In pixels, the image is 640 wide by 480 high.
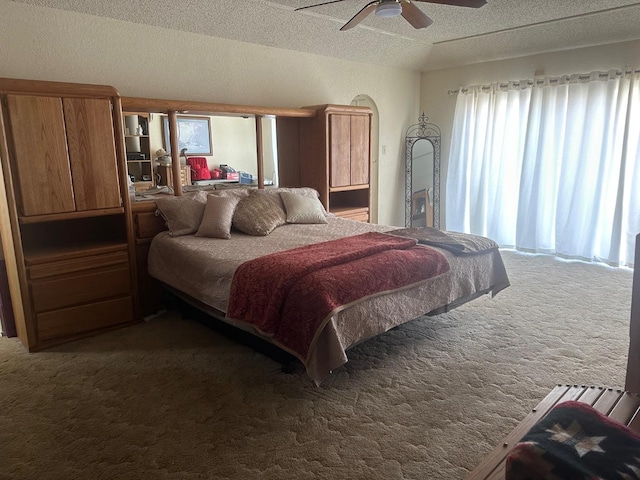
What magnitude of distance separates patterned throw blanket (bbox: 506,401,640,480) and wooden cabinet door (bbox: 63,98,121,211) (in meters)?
3.05

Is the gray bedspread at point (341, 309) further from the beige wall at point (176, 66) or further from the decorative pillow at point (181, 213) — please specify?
the beige wall at point (176, 66)

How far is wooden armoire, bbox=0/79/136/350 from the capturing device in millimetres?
2885

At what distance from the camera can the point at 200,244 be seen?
3.29 meters

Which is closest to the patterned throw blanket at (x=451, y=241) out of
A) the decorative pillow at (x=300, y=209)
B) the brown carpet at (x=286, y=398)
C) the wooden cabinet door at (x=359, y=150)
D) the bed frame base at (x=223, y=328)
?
the brown carpet at (x=286, y=398)

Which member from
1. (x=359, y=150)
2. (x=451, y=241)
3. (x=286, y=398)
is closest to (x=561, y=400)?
(x=286, y=398)

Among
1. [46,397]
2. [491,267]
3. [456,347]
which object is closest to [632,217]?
[491,267]

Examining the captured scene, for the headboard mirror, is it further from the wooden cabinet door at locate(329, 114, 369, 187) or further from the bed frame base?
the bed frame base

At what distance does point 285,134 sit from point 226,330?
Answer: 2.45 m

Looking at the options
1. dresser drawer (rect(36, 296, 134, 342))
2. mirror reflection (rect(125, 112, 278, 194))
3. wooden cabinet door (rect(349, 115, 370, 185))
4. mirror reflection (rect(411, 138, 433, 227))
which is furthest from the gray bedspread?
mirror reflection (rect(411, 138, 433, 227))

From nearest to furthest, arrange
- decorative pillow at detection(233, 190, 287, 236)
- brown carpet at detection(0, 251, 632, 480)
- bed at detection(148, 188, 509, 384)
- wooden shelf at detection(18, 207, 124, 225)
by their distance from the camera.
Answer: brown carpet at detection(0, 251, 632, 480) < bed at detection(148, 188, 509, 384) < wooden shelf at detection(18, 207, 124, 225) < decorative pillow at detection(233, 190, 287, 236)

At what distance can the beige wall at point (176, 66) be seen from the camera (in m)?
3.18

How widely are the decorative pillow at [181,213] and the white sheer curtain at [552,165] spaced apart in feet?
11.7

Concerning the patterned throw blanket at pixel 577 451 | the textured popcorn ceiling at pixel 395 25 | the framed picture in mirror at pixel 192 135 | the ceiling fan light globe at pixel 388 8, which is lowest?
the patterned throw blanket at pixel 577 451

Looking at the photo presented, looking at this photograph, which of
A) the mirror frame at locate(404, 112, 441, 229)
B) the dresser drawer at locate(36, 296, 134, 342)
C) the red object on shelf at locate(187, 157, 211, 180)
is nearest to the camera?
the dresser drawer at locate(36, 296, 134, 342)
